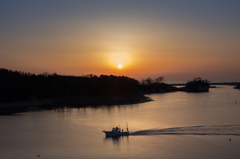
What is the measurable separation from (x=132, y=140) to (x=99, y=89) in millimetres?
65255

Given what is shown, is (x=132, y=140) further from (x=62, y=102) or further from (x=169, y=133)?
(x=62, y=102)

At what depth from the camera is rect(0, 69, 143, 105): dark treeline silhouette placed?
253 ft

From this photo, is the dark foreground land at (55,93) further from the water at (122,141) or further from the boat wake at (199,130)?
the boat wake at (199,130)

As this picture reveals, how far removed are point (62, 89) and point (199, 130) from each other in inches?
2520

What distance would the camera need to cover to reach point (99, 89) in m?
95.9

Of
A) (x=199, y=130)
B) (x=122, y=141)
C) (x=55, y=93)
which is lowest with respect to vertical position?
(x=122, y=141)

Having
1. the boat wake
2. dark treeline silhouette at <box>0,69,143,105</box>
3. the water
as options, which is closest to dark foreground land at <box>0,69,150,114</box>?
dark treeline silhouette at <box>0,69,143,105</box>

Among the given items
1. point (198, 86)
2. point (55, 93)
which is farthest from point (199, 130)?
point (198, 86)

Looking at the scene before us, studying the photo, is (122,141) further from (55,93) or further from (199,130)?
(55,93)

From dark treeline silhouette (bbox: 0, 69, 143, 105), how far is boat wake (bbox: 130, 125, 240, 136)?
40971 mm

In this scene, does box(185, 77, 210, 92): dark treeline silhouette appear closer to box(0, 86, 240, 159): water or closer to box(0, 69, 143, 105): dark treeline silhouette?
box(0, 69, 143, 105): dark treeline silhouette

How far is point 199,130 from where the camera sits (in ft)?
115

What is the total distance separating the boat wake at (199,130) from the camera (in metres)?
33.6

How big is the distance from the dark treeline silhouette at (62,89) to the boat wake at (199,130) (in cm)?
4097
